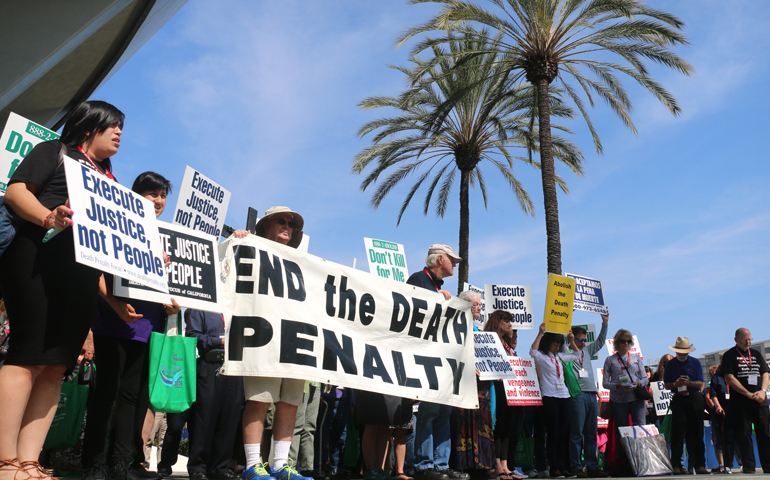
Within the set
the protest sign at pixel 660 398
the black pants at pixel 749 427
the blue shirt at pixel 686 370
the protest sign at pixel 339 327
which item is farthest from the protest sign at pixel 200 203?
the protest sign at pixel 660 398

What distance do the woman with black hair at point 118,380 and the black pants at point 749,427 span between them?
8273mm

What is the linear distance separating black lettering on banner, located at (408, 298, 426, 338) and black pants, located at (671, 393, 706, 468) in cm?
579

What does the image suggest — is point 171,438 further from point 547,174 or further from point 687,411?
point 547,174

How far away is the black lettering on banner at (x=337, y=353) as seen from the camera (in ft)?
15.4

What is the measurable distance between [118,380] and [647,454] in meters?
6.90

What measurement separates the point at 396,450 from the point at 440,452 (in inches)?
19.0

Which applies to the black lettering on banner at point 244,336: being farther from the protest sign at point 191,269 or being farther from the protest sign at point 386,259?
the protest sign at point 386,259

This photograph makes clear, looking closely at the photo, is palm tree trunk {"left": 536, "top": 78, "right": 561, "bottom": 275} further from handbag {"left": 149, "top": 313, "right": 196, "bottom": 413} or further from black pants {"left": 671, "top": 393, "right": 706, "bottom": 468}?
handbag {"left": 149, "top": 313, "right": 196, "bottom": 413}

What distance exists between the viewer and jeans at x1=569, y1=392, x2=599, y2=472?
7.83 m

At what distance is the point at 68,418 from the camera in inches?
212

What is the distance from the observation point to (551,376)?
26.3 feet

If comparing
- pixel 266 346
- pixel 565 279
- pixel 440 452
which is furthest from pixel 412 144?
pixel 266 346

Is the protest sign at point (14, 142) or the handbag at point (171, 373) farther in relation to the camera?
the protest sign at point (14, 142)

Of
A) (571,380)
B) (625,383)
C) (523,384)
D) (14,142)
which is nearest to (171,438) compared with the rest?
(14,142)
